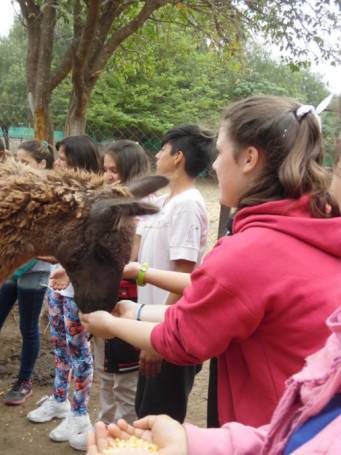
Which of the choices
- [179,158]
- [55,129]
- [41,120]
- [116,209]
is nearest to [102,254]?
[116,209]

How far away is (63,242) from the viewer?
2551mm

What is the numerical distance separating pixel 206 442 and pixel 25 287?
3.05 m

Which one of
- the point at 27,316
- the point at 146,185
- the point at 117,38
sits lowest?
the point at 27,316

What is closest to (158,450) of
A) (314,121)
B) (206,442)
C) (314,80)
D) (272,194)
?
(206,442)

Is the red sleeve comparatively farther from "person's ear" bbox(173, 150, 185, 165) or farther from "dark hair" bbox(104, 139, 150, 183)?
"dark hair" bbox(104, 139, 150, 183)

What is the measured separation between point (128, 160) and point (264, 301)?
7.69 ft

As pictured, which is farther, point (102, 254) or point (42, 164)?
point (42, 164)

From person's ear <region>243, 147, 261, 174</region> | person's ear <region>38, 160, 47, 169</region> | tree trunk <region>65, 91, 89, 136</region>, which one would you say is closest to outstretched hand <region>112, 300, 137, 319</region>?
person's ear <region>243, 147, 261, 174</region>

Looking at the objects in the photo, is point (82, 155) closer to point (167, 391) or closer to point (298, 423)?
point (167, 391)

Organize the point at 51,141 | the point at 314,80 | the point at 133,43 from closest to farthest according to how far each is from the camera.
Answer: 1. the point at 51,141
2. the point at 133,43
3. the point at 314,80

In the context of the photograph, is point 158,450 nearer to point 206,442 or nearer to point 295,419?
point 206,442

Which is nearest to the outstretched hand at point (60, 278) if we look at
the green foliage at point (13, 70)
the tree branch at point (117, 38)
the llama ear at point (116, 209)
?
the llama ear at point (116, 209)

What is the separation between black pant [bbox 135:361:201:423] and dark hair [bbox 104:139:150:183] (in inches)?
63.2

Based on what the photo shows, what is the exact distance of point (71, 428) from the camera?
366cm
